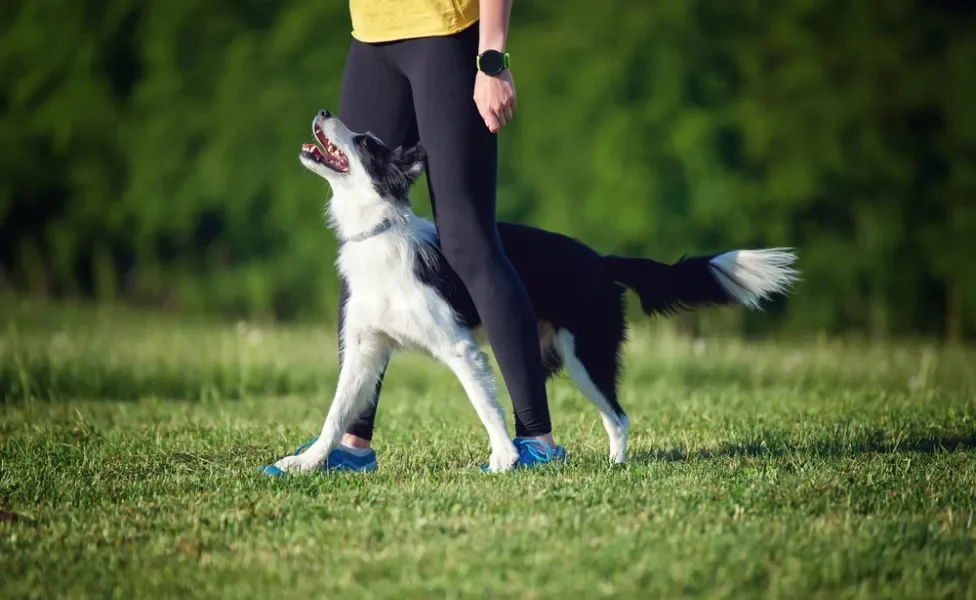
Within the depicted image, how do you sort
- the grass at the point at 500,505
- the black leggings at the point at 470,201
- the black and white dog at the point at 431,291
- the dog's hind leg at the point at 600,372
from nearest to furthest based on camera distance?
1. the grass at the point at 500,505
2. the black leggings at the point at 470,201
3. the black and white dog at the point at 431,291
4. the dog's hind leg at the point at 600,372

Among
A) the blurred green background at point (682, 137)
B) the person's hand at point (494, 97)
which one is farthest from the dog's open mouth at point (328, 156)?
the blurred green background at point (682, 137)

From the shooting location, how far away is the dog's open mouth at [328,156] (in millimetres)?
4449

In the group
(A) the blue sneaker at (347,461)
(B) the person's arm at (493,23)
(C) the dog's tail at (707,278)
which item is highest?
A: (B) the person's arm at (493,23)

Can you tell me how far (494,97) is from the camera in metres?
4.10

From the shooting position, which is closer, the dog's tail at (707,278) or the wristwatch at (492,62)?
the wristwatch at (492,62)

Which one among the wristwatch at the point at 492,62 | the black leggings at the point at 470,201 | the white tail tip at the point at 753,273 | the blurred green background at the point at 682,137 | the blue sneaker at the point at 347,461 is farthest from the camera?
the blurred green background at the point at 682,137

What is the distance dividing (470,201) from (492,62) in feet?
1.54

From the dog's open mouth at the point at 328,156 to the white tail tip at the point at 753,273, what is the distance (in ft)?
4.86

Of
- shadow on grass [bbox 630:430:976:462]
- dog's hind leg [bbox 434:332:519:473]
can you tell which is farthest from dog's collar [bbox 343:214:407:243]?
shadow on grass [bbox 630:430:976:462]

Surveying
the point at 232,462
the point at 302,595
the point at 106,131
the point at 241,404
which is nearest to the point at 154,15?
the point at 106,131

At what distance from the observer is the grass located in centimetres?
302

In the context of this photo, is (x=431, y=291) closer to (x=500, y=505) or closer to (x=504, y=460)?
(x=504, y=460)

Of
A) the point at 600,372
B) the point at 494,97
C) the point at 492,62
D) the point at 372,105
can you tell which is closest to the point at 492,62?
the point at 492,62

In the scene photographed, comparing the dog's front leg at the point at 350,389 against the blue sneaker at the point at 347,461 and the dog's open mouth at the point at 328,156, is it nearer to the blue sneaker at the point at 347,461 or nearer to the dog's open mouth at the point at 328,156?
the blue sneaker at the point at 347,461
